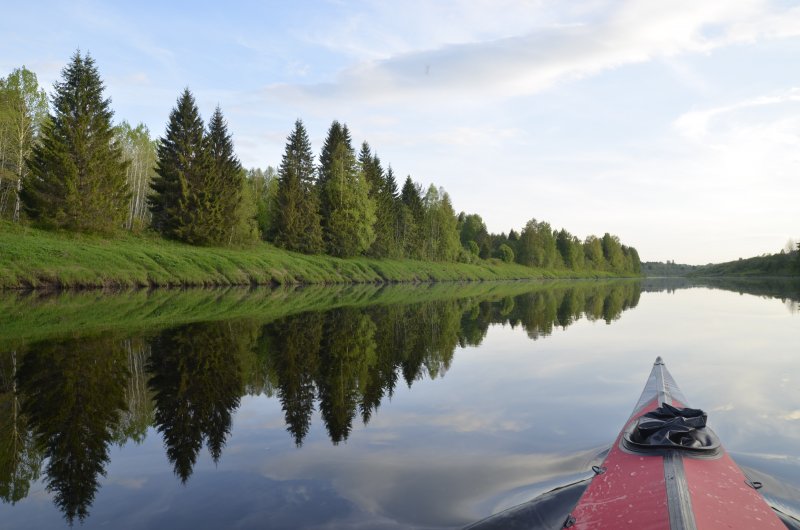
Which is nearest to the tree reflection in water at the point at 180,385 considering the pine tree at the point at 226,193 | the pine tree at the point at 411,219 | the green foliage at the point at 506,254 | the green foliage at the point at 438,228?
the pine tree at the point at 226,193

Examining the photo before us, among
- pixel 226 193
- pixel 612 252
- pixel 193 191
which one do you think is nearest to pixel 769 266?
pixel 612 252

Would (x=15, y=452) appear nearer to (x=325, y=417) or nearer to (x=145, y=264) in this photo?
(x=325, y=417)

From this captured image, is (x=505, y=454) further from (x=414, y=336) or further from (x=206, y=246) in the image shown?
(x=206, y=246)

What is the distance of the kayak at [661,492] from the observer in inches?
130

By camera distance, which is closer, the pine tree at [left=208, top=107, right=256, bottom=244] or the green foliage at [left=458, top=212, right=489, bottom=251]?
the pine tree at [left=208, top=107, right=256, bottom=244]

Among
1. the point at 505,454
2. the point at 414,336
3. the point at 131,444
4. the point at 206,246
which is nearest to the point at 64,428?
the point at 131,444

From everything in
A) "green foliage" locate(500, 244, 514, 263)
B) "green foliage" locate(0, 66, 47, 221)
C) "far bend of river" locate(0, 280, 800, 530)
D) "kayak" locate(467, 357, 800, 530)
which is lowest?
"far bend of river" locate(0, 280, 800, 530)

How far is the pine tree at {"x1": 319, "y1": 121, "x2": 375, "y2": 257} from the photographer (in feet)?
186

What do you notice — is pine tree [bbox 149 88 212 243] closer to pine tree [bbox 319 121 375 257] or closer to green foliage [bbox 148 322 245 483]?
pine tree [bbox 319 121 375 257]

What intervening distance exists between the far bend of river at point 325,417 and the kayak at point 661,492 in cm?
36

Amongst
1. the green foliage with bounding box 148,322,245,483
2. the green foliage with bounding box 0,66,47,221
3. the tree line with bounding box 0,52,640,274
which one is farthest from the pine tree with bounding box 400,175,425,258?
the green foliage with bounding box 148,322,245,483

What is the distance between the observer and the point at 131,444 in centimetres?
593

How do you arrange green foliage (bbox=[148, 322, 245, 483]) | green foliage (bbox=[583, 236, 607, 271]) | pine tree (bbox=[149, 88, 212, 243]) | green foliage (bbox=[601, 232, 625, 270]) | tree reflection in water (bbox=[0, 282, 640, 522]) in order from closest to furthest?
tree reflection in water (bbox=[0, 282, 640, 522]) < green foliage (bbox=[148, 322, 245, 483]) < pine tree (bbox=[149, 88, 212, 243]) < green foliage (bbox=[583, 236, 607, 271]) < green foliage (bbox=[601, 232, 625, 270])

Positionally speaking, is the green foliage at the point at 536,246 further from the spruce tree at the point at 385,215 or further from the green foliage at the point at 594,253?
the spruce tree at the point at 385,215
